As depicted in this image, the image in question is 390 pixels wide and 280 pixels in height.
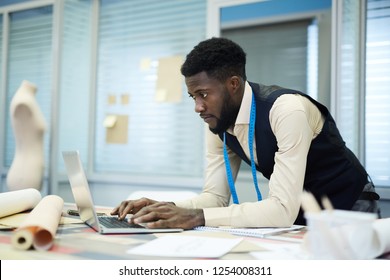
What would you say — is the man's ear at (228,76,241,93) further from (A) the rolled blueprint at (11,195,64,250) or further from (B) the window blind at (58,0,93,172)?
(B) the window blind at (58,0,93,172)

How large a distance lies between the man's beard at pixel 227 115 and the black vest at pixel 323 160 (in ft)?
0.30

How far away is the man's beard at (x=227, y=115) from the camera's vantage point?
4.65ft

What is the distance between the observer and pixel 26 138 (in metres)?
2.18

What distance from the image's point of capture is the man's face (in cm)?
138

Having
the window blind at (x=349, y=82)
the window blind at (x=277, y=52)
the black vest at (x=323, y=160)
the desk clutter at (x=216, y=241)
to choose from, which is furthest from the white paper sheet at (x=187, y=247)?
the window blind at (x=277, y=52)

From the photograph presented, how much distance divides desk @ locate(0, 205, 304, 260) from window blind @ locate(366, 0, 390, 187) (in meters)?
1.29

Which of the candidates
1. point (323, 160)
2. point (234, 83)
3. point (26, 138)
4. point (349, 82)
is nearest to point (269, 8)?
point (349, 82)

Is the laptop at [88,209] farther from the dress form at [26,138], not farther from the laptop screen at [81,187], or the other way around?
the dress form at [26,138]

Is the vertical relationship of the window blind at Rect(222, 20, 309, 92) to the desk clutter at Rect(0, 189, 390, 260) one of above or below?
above

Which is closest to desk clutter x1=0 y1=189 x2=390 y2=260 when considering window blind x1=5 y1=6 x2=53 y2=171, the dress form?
the dress form

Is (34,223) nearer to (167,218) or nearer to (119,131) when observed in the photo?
(167,218)

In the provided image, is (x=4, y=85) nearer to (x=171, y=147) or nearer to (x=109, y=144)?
(x=109, y=144)

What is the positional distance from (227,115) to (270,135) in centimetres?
17
